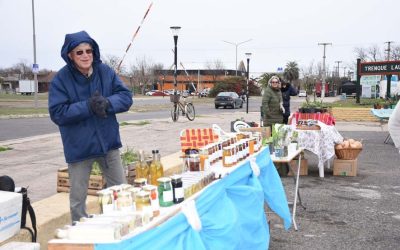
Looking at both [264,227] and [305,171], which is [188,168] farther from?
[305,171]

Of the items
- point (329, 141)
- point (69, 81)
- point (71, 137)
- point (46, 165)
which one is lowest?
point (46, 165)

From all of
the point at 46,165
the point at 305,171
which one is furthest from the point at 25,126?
the point at 305,171

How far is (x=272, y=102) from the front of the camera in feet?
29.6

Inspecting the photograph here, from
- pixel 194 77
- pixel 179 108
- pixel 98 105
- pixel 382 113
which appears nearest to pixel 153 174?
pixel 98 105

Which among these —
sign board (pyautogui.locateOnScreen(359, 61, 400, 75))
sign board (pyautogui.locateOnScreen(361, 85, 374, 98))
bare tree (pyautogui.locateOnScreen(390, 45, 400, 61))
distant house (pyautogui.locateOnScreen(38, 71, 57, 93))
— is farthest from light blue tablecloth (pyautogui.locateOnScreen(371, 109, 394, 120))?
distant house (pyautogui.locateOnScreen(38, 71, 57, 93))

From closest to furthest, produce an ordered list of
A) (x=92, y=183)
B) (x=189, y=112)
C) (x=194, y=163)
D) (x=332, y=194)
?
(x=194, y=163) → (x=92, y=183) → (x=332, y=194) → (x=189, y=112)

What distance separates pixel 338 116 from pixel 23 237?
19.8 meters

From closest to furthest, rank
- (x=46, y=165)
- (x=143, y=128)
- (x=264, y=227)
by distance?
(x=264, y=227)
(x=46, y=165)
(x=143, y=128)

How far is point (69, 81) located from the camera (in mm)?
3348

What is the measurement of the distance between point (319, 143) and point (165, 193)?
223 inches

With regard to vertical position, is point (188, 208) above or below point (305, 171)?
above

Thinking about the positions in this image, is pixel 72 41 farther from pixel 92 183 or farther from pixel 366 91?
pixel 366 91

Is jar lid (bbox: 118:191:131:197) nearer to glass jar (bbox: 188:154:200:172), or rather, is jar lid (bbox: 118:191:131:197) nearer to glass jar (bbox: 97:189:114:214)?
glass jar (bbox: 97:189:114:214)

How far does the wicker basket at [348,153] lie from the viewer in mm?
8133
